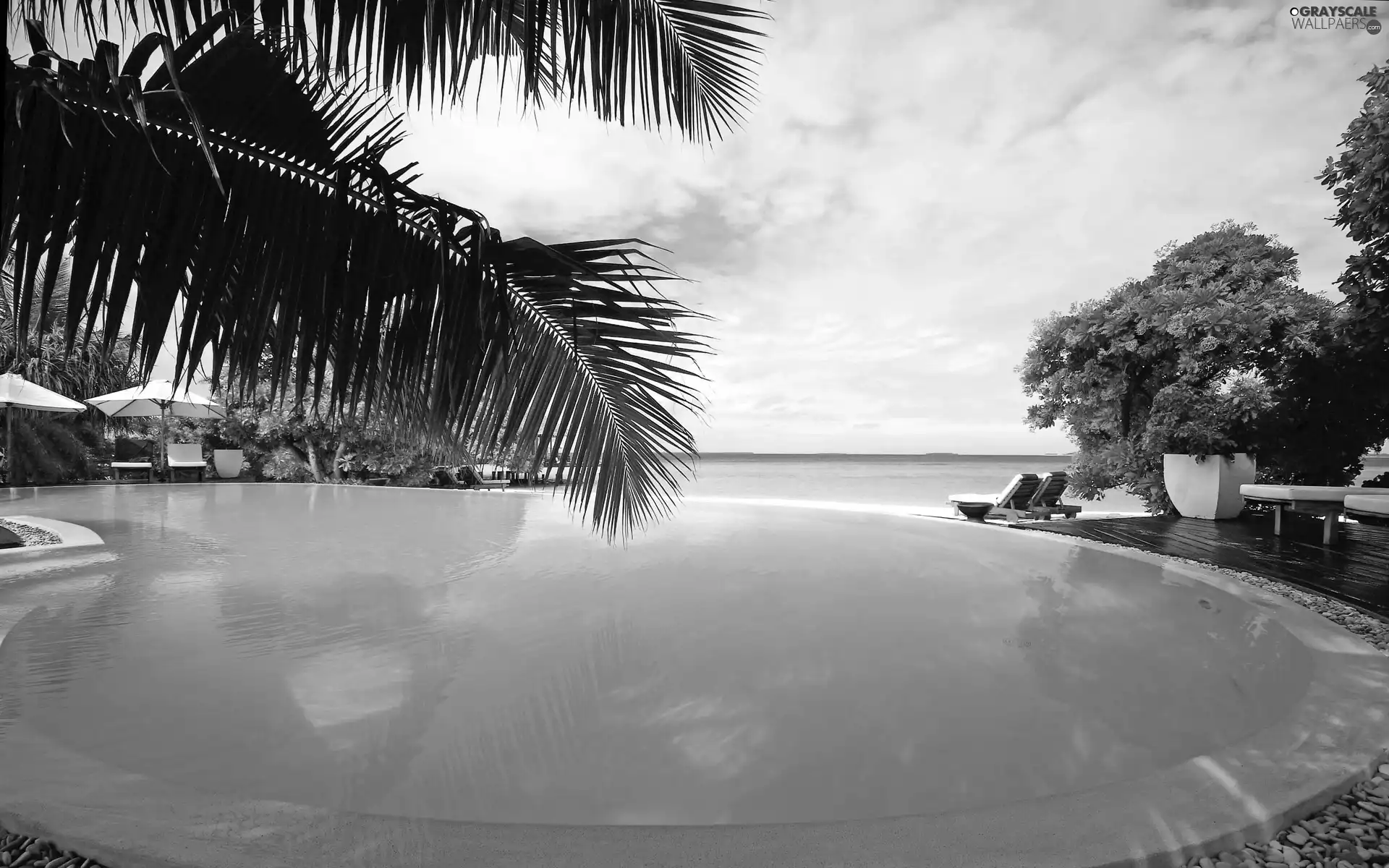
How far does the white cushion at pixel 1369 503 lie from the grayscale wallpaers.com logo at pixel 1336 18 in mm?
5090

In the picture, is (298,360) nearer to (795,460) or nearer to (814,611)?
(814,611)

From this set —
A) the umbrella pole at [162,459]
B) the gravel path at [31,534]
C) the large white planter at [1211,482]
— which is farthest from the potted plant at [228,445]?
the large white planter at [1211,482]

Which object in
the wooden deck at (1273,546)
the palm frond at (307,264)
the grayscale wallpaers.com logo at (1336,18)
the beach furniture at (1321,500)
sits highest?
the grayscale wallpaers.com logo at (1336,18)

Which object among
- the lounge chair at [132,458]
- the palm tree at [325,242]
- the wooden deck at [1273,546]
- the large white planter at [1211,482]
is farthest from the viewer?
the lounge chair at [132,458]

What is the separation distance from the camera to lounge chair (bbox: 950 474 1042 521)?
897 centimetres

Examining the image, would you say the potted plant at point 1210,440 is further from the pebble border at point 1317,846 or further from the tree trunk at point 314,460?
the tree trunk at point 314,460

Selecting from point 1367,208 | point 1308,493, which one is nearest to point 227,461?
point 1308,493

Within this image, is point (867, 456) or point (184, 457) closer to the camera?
point (184, 457)

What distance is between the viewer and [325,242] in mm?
1779

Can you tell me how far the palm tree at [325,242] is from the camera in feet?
5.06

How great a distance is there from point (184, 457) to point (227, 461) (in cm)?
100

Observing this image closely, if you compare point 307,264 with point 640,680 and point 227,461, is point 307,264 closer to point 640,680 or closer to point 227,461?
point 640,680

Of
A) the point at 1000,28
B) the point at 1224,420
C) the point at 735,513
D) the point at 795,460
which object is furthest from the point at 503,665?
the point at 795,460

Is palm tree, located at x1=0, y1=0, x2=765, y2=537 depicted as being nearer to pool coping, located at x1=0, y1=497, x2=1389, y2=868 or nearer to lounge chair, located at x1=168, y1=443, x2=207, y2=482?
pool coping, located at x1=0, y1=497, x2=1389, y2=868
